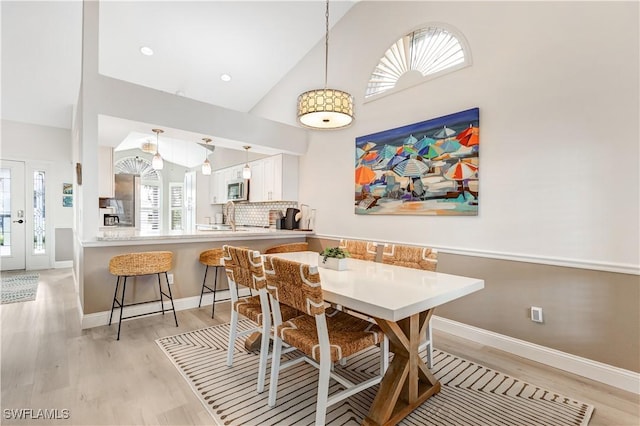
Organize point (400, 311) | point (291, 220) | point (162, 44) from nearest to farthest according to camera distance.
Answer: point (400, 311), point (162, 44), point (291, 220)

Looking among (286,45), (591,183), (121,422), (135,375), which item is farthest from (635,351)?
(286,45)

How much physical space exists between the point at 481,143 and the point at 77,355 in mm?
4002

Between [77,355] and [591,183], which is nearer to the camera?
[591,183]

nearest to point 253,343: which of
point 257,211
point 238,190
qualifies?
point 257,211

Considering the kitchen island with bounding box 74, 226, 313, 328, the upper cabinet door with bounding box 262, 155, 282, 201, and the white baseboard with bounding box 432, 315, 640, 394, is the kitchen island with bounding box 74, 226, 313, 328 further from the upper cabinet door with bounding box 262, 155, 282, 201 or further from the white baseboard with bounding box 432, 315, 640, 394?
the white baseboard with bounding box 432, 315, 640, 394

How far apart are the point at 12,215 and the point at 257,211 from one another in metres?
4.57

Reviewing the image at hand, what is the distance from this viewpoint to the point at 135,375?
2.30m

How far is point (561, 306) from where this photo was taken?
98.9 inches

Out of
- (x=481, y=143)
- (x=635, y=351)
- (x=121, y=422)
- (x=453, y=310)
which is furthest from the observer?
(x=453, y=310)

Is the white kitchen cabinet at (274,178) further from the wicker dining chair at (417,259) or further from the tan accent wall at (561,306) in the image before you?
the tan accent wall at (561,306)

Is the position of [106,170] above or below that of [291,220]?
above

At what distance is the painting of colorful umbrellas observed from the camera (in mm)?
3043

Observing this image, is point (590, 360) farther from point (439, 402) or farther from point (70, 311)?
point (70, 311)

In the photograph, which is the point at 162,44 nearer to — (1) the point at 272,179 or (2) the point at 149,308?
(1) the point at 272,179
